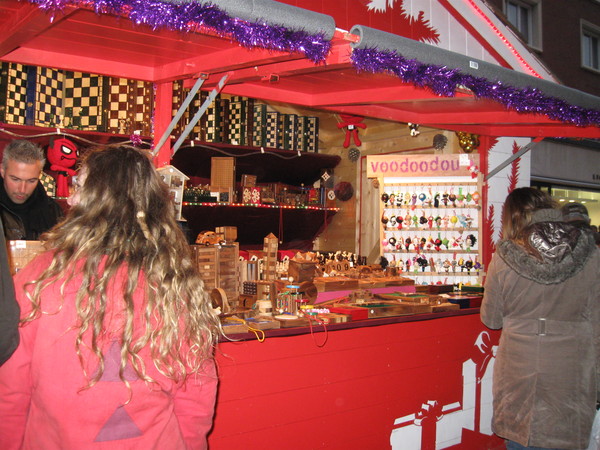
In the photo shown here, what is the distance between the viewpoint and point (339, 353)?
3.19m

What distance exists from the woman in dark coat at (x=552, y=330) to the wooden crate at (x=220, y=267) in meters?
1.59

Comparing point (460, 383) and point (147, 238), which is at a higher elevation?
point (147, 238)

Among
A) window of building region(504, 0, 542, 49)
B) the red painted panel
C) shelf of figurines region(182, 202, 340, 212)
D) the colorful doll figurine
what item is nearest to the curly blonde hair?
the red painted panel

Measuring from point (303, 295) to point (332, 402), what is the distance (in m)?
0.73

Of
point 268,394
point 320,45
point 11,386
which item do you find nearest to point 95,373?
point 11,386

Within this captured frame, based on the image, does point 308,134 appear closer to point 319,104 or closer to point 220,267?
point 319,104

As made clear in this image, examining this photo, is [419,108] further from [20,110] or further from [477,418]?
[20,110]

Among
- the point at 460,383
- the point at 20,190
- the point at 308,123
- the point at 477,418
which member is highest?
the point at 308,123

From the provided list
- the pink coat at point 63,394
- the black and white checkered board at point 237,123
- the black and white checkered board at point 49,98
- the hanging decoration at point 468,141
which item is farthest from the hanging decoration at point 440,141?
the pink coat at point 63,394

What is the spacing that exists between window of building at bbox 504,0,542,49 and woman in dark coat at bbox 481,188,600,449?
10.2 meters

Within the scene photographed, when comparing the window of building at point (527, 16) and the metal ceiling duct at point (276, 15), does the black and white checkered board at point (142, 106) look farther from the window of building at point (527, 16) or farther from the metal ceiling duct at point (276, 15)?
the window of building at point (527, 16)

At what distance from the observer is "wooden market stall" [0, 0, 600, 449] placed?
8.38ft

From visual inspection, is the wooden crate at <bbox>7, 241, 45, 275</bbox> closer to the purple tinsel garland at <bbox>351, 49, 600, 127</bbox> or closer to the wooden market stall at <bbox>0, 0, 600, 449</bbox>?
the wooden market stall at <bbox>0, 0, 600, 449</bbox>

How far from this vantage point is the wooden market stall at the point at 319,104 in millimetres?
2555
